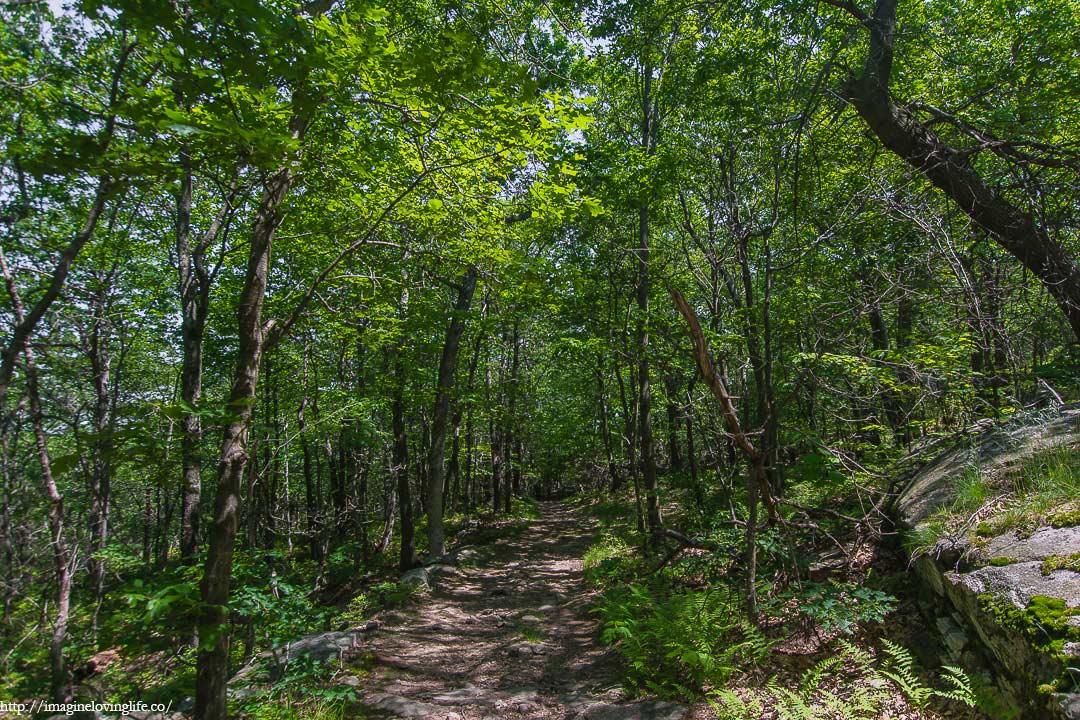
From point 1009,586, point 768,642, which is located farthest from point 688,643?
point 1009,586

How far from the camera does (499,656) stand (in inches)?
248

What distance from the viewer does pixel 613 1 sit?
6.29 m

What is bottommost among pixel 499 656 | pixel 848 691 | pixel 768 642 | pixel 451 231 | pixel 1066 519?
pixel 499 656

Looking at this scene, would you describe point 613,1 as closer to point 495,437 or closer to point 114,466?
point 114,466

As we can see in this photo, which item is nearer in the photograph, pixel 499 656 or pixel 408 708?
pixel 408 708

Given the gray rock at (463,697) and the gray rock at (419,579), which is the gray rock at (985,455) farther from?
the gray rock at (419,579)

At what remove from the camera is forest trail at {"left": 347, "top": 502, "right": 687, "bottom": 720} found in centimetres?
468

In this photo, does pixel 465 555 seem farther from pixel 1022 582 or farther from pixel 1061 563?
pixel 1061 563

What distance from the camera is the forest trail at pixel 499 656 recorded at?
15.4ft

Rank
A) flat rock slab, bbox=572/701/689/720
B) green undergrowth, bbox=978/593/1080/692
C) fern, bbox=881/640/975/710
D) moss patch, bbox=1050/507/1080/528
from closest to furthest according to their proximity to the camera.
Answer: green undergrowth, bbox=978/593/1080/692 → fern, bbox=881/640/975/710 → moss patch, bbox=1050/507/1080/528 → flat rock slab, bbox=572/701/689/720

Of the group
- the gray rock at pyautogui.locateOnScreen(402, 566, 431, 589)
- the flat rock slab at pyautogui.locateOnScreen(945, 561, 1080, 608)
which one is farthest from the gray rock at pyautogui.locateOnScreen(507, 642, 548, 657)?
the flat rock slab at pyautogui.locateOnScreen(945, 561, 1080, 608)

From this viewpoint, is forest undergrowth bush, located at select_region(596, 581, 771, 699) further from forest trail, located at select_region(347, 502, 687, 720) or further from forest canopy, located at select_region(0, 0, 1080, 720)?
forest canopy, located at select_region(0, 0, 1080, 720)

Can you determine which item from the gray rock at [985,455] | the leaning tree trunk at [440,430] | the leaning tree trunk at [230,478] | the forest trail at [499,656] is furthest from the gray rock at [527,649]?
the leaning tree trunk at [440,430]

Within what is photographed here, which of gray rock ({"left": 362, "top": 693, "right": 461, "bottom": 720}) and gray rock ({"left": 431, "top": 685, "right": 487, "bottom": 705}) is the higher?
gray rock ({"left": 362, "top": 693, "right": 461, "bottom": 720})
